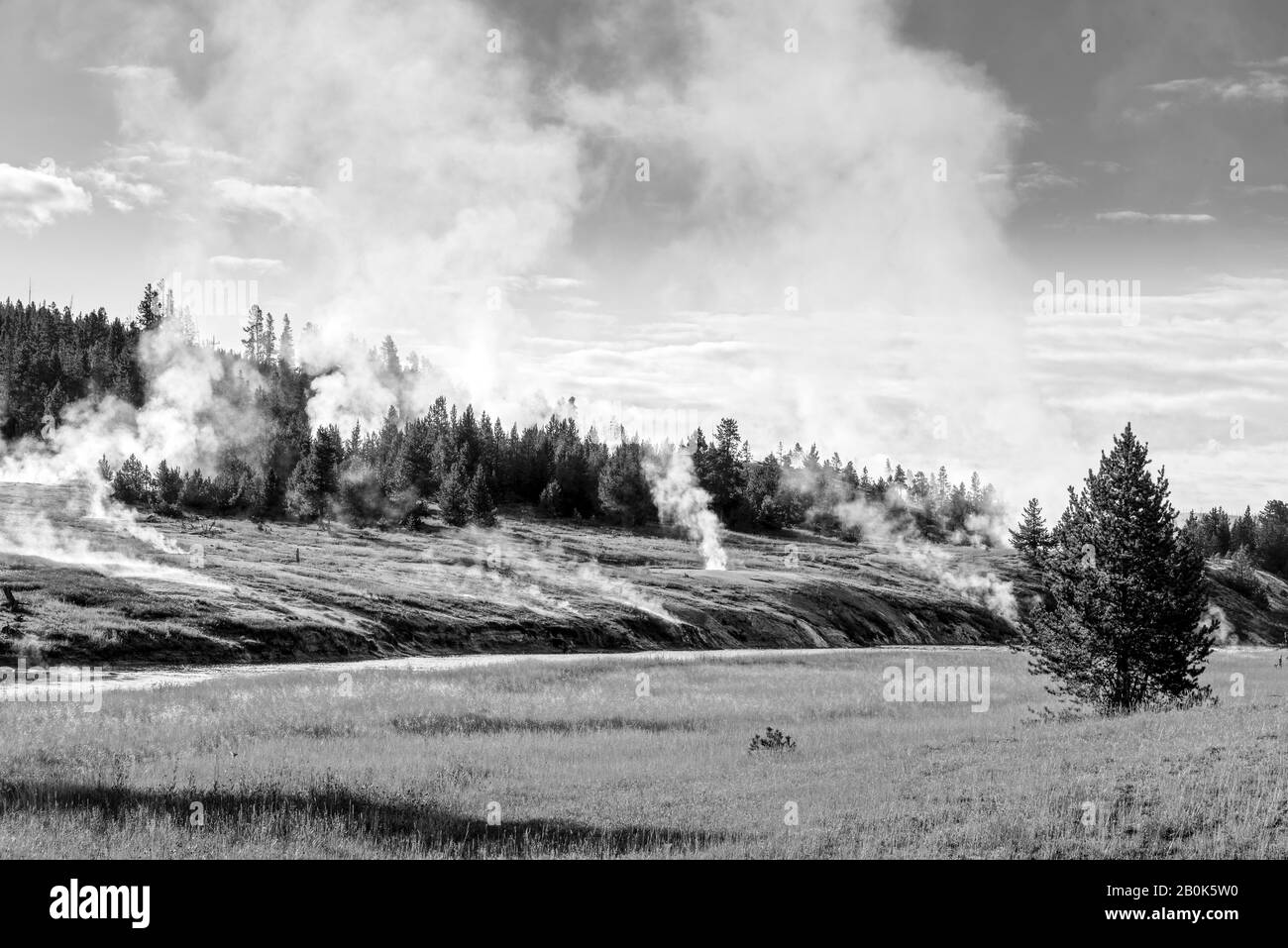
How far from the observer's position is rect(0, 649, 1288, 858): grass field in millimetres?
17641

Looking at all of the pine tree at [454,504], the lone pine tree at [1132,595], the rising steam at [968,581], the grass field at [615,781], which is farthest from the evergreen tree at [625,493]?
the lone pine tree at [1132,595]

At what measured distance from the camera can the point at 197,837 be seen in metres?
16.8

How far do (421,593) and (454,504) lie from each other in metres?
61.0

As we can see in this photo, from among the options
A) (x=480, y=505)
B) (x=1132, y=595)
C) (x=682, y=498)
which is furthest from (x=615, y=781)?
(x=682, y=498)

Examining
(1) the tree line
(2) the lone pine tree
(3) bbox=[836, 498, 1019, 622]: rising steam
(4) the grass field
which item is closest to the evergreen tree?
(1) the tree line

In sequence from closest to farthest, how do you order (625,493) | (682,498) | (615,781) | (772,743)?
1. (615,781)
2. (772,743)
3. (625,493)
4. (682,498)

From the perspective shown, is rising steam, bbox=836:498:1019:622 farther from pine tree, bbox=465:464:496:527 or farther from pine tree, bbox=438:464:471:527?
pine tree, bbox=438:464:471:527

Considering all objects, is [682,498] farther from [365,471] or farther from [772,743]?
[772,743]

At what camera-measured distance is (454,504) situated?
143625 millimetres

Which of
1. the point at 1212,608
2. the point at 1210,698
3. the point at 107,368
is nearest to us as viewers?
the point at 1210,698

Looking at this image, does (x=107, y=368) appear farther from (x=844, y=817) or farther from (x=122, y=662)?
(x=844, y=817)

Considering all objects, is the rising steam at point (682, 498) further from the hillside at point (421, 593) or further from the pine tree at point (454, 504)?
the pine tree at point (454, 504)
